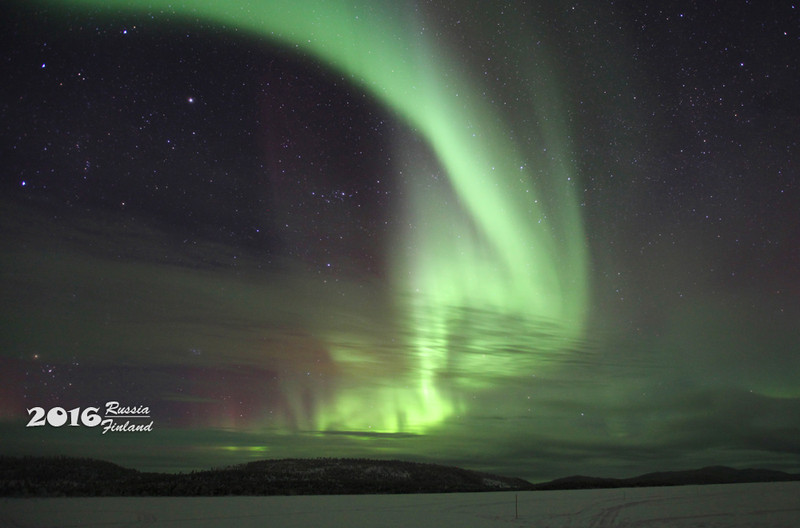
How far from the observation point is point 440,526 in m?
24.5

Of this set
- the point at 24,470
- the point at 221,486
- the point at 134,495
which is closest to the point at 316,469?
the point at 221,486

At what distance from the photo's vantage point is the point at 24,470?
45844mm

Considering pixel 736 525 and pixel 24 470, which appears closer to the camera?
pixel 736 525

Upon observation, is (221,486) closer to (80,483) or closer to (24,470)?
(80,483)

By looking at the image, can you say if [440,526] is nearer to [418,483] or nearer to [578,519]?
[578,519]

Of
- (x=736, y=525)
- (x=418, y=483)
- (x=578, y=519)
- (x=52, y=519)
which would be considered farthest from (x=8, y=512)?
(x=418, y=483)

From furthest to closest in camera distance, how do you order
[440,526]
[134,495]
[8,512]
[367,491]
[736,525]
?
[367,491] < [134,495] < [8,512] < [736,525] < [440,526]

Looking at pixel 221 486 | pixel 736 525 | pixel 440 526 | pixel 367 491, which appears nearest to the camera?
pixel 440 526

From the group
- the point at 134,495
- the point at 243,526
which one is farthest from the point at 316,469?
the point at 243,526

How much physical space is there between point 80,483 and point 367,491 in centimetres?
2948

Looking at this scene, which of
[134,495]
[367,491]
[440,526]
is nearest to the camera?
[440,526]

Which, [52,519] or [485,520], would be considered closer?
[52,519]

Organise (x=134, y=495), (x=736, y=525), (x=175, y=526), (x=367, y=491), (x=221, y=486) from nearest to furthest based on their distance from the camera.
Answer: (x=175, y=526) < (x=736, y=525) < (x=134, y=495) < (x=221, y=486) < (x=367, y=491)

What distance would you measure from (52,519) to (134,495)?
2259 cm
